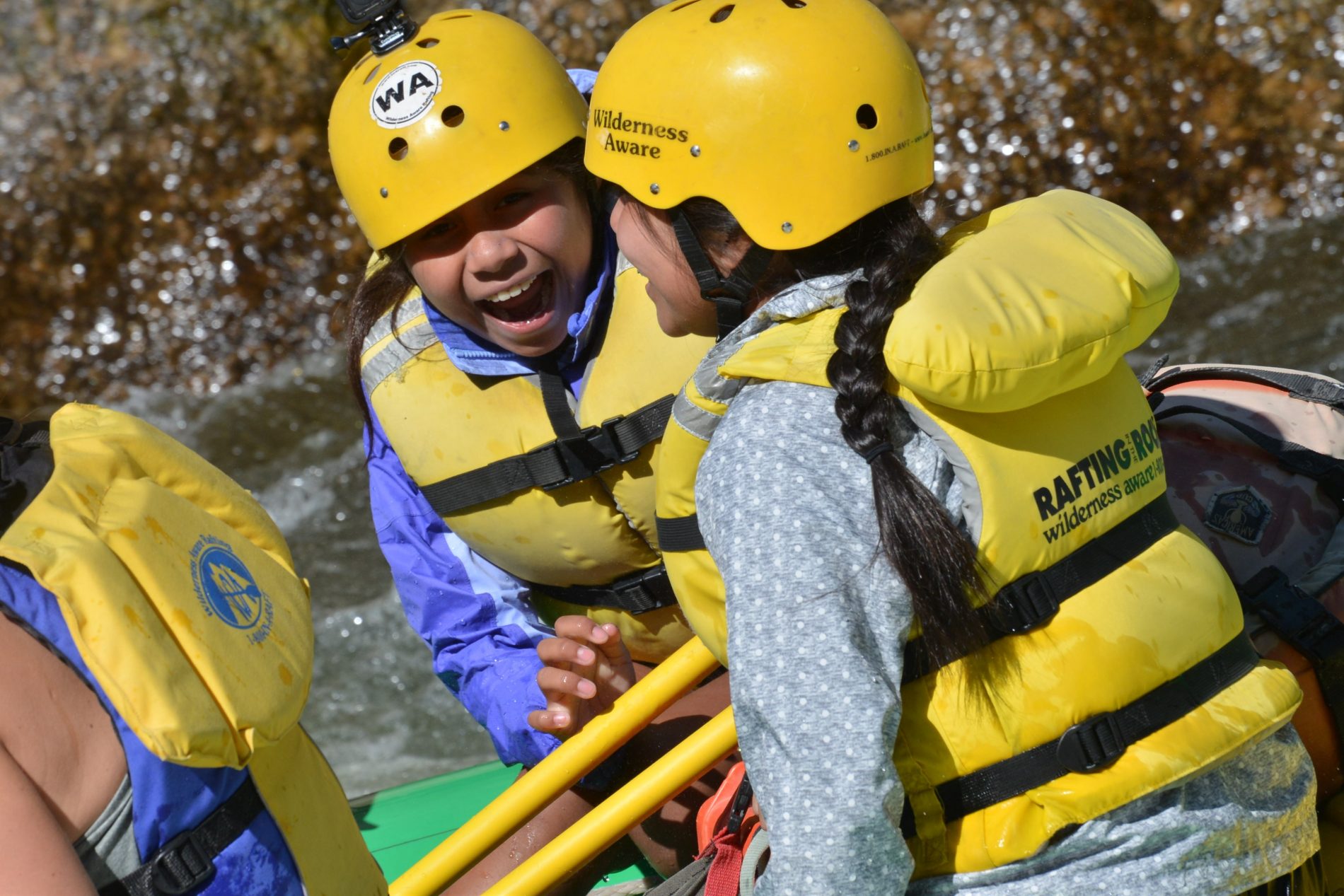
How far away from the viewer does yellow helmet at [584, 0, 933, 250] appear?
68.2 inches

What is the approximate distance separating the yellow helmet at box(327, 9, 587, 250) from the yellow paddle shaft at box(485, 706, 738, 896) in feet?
3.42

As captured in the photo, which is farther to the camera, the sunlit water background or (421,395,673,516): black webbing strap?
the sunlit water background

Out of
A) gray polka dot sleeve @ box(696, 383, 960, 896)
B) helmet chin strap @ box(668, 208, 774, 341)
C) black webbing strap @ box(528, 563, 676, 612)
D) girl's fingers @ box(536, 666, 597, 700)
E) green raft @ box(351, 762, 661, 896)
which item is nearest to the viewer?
gray polka dot sleeve @ box(696, 383, 960, 896)

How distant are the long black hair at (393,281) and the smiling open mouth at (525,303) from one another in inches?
4.3


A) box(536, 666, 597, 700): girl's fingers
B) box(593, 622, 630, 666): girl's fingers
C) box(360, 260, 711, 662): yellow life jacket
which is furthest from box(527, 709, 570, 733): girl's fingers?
box(360, 260, 711, 662): yellow life jacket

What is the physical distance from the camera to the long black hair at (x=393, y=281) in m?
2.56

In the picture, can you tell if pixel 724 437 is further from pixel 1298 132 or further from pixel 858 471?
pixel 1298 132

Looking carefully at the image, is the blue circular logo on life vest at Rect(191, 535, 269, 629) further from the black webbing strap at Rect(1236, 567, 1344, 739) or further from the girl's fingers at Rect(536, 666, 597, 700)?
the black webbing strap at Rect(1236, 567, 1344, 739)

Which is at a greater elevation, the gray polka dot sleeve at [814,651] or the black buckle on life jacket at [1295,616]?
the gray polka dot sleeve at [814,651]

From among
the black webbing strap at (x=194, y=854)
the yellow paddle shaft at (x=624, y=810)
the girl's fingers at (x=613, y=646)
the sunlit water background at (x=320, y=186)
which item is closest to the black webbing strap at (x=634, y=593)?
the girl's fingers at (x=613, y=646)

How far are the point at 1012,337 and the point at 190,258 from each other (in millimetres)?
5201

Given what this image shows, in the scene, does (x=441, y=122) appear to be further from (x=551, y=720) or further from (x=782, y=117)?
(x=551, y=720)

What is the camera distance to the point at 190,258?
598 cm

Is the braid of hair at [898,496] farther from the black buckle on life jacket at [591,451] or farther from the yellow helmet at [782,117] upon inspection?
the black buckle on life jacket at [591,451]
